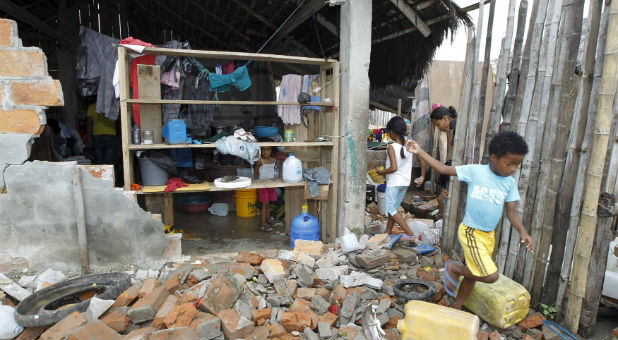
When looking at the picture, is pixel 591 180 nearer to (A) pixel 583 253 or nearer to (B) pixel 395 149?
(A) pixel 583 253

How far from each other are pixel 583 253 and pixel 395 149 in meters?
2.20

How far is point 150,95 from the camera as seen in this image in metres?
4.69

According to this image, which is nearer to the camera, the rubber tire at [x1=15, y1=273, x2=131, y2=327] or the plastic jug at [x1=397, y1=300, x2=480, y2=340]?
the plastic jug at [x1=397, y1=300, x2=480, y2=340]

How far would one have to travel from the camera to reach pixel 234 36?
9.23 metres

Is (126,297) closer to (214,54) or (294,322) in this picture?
(294,322)

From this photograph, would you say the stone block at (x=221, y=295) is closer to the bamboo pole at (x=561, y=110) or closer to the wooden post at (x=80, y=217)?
the wooden post at (x=80, y=217)

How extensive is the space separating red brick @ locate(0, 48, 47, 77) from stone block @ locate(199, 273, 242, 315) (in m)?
2.69

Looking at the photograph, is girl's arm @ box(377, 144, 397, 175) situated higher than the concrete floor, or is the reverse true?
girl's arm @ box(377, 144, 397, 175)

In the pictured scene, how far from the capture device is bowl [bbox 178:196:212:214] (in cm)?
665

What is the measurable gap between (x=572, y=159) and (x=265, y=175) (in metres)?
3.68

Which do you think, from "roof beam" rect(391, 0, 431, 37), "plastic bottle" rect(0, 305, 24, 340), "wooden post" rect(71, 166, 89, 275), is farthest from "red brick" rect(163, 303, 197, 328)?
"roof beam" rect(391, 0, 431, 37)

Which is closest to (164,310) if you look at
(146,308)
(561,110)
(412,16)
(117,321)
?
(146,308)

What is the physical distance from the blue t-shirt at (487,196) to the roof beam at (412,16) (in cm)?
318

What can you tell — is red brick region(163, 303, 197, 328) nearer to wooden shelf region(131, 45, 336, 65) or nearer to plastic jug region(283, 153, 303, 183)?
plastic jug region(283, 153, 303, 183)
